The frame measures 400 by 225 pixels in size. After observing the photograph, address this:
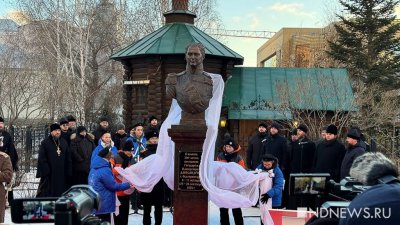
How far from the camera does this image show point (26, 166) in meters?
13.2

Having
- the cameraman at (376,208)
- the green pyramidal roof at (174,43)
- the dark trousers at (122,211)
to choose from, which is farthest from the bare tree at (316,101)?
the cameraman at (376,208)


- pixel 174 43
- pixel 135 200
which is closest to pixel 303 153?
pixel 135 200

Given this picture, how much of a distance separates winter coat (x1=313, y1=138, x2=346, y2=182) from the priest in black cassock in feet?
15.0

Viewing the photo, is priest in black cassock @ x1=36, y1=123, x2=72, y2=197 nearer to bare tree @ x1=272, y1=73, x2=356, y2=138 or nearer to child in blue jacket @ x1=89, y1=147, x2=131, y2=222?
child in blue jacket @ x1=89, y1=147, x2=131, y2=222

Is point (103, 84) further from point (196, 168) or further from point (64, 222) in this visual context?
point (64, 222)

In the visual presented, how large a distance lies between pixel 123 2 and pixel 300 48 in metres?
15.8

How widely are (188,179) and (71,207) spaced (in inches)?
214

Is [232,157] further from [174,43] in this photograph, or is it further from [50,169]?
[174,43]

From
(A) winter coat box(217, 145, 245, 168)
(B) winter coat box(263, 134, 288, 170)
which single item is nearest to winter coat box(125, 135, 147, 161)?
(A) winter coat box(217, 145, 245, 168)

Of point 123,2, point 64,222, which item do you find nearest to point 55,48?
point 123,2

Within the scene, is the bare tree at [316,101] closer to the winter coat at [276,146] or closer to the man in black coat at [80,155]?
the winter coat at [276,146]

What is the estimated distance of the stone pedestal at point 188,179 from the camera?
7.54 m

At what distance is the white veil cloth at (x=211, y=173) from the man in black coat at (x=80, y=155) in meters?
1.91

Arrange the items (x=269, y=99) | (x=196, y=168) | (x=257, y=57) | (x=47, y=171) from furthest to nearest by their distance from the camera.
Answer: (x=257, y=57), (x=269, y=99), (x=47, y=171), (x=196, y=168)
